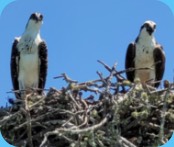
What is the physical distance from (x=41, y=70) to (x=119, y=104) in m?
2.69

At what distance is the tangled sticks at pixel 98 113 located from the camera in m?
8.12

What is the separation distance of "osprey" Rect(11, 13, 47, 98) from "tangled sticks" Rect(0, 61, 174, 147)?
76.4 inches

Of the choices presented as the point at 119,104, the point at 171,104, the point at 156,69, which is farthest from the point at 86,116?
the point at 156,69

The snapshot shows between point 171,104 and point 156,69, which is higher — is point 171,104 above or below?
below

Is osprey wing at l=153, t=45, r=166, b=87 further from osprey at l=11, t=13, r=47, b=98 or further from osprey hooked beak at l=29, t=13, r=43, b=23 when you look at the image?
osprey hooked beak at l=29, t=13, r=43, b=23

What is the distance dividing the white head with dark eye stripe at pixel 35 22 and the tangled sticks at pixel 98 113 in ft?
7.79

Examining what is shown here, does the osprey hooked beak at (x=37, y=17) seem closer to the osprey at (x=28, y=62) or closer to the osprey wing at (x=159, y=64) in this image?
the osprey at (x=28, y=62)

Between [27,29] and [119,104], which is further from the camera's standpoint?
[27,29]

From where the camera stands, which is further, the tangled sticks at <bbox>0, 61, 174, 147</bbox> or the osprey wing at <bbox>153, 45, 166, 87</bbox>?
the osprey wing at <bbox>153, 45, 166, 87</bbox>

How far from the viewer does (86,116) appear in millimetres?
8016

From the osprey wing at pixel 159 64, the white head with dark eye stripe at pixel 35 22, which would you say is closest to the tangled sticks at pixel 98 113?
the osprey wing at pixel 159 64

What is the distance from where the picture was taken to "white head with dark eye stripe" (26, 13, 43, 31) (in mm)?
10906

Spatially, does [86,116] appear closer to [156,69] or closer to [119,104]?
[119,104]

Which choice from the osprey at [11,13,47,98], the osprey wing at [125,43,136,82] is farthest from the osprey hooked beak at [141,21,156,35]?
the osprey at [11,13,47,98]
